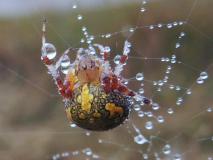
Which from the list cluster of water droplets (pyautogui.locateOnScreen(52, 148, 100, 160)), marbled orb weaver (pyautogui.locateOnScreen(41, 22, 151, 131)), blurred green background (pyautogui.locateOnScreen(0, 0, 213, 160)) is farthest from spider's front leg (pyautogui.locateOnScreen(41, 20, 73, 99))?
cluster of water droplets (pyautogui.locateOnScreen(52, 148, 100, 160))

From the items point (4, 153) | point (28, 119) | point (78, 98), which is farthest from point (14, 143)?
point (78, 98)

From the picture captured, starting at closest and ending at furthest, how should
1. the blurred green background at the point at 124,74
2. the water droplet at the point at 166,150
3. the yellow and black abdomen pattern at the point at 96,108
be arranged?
the yellow and black abdomen pattern at the point at 96,108, the water droplet at the point at 166,150, the blurred green background at the point at 124,74

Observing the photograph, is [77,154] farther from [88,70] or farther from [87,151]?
[88,70]

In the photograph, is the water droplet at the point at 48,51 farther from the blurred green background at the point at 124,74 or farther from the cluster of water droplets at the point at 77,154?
the cluster of water droplets at the point at 77,154

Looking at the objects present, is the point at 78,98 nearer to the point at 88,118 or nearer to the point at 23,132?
the point at 88,118

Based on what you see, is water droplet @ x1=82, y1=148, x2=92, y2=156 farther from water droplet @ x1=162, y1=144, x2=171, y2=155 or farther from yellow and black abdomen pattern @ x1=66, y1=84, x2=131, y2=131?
yellow and black abdomen pattern @ x1=66, y1=84, x2=131, y2=131

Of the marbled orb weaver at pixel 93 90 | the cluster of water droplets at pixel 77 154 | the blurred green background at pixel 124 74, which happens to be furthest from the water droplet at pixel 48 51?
the cluster of water droplets at pixel 77 154
